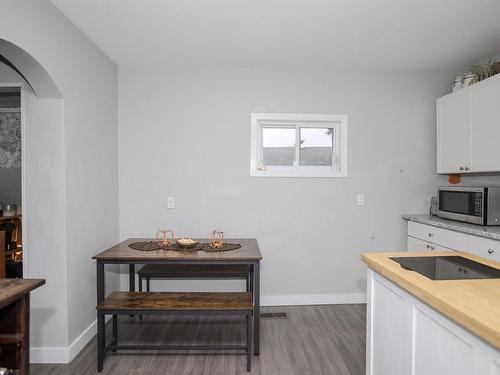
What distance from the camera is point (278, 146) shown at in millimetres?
3445

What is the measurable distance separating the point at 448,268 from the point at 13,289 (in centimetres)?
187

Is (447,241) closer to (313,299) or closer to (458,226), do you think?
(458,226)

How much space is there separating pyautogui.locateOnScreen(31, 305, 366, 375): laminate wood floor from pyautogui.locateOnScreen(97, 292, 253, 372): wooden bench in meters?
0.10

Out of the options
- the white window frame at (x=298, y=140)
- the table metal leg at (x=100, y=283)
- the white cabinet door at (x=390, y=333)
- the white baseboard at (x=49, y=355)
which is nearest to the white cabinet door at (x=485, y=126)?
the white window frame at (x=298, y=140)

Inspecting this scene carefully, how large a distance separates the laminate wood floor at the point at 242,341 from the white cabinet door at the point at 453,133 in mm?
1702

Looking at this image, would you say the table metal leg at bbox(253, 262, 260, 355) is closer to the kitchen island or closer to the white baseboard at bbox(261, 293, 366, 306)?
the kitchen island

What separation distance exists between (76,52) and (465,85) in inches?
135

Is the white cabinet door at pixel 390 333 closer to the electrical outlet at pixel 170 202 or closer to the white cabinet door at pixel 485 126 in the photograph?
the white cabinet door at pixel 485 126

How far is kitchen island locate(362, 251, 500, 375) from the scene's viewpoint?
0.90 meters

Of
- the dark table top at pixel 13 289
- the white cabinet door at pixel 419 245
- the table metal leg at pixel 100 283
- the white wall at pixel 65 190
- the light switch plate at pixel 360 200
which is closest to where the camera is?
the dark table top at pixel 13 289

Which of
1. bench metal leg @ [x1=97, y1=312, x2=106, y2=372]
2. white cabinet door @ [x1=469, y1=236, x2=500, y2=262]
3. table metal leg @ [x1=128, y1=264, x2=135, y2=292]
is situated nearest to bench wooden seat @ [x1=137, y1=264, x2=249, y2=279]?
table metal leg @ [x1=128, y1=264, x2=135, y2=292]

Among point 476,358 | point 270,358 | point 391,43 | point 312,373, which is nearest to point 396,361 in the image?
point 476,358

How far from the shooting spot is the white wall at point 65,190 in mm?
2145

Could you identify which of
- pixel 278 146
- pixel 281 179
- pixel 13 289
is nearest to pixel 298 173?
pixel 281 179
